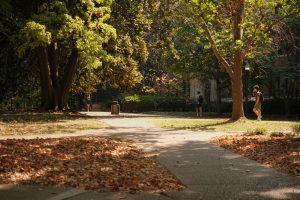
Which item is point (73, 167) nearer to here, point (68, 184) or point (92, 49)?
point (68, 184)

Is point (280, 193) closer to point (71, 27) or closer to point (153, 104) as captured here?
point (71, 27)

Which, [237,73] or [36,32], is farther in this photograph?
[237,73]

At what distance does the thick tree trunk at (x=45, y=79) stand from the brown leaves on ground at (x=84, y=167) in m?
16.3

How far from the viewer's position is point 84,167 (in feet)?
29.8

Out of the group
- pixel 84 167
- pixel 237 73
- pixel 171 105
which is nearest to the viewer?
pixel 84 167

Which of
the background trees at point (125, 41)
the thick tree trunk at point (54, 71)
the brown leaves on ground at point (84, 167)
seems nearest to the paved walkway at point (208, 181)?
the brown leaves on ground at point (84, 167)

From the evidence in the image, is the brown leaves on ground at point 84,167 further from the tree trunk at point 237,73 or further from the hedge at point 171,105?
the hedge at point 171,105

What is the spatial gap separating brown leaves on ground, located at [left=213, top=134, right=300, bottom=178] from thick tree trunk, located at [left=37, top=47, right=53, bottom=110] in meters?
15.6

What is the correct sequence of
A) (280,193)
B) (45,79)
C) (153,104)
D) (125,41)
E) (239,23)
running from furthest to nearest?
(153,104)
(125,41)
(45,79)
(239,23)
(280,193)

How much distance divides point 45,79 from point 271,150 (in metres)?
19.0

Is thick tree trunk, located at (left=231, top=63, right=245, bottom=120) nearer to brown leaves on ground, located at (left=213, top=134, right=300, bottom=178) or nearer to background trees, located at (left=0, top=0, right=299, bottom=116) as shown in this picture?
background trees, located at (left=0, top=0, right=299, bottom=116)

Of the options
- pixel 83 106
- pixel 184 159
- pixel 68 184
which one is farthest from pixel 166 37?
pixel 83 106

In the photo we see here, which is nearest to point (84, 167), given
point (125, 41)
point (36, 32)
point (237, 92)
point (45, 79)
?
point (36, 32)

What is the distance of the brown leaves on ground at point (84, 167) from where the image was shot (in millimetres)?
7801
